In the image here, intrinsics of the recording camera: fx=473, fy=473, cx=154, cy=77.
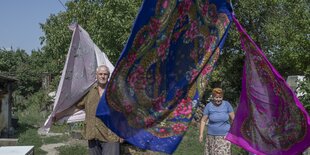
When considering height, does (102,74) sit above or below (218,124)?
above

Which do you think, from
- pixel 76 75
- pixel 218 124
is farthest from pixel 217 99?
pixel 76 75

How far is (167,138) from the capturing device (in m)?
4.17

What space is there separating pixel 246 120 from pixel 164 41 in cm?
161

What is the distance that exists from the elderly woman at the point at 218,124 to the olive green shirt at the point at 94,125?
213 cm

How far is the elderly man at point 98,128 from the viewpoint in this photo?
4973 mm

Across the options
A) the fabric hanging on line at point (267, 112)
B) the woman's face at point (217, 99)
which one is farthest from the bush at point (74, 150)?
the fabric hanging on line at point (267, 112)

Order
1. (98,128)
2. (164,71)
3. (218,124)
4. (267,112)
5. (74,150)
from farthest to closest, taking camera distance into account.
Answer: (74,150), (218,124), (98,128), (267,112), (164,71)

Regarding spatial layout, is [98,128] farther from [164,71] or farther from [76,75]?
[164,71]

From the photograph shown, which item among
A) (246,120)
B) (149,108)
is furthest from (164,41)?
(246,120)

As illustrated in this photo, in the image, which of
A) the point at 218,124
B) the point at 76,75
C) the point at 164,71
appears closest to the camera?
the point at 164,71

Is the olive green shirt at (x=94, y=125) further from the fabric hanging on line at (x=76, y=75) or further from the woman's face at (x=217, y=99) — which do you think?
the woman's face at (x=217, y=99)

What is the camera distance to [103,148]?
5043mm

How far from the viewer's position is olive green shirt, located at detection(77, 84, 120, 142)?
16.3 ft

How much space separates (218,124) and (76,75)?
2264 millimetres
